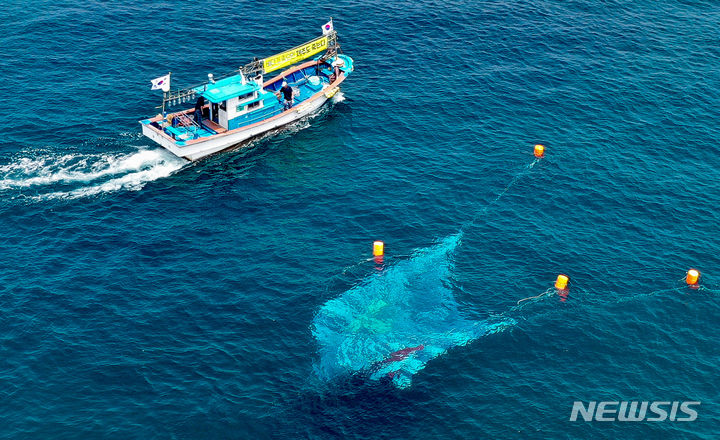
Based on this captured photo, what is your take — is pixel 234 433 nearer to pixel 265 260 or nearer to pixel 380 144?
pixel 265 260

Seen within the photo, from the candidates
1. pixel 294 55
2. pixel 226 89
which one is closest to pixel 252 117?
pixel 226 89

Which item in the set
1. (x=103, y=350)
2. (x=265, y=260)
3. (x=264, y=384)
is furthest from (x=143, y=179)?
(x=264, y=384)

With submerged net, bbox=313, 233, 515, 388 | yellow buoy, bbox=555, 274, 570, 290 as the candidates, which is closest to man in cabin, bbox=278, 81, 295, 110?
submerged net, bbox=313, 233, 515, 388

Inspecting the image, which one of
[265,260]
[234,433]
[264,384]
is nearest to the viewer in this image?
[234,433]

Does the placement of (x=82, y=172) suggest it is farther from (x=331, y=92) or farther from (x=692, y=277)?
(x=692, y=277)

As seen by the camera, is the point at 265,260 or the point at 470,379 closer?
the point at 470,379

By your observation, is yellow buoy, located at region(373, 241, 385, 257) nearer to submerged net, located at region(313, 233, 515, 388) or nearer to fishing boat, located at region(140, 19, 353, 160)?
submerged net, located at region(313, 233, 515, 388)

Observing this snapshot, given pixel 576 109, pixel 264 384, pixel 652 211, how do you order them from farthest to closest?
pixel 576 109 → pixel 652 211 → pixel 264 384
